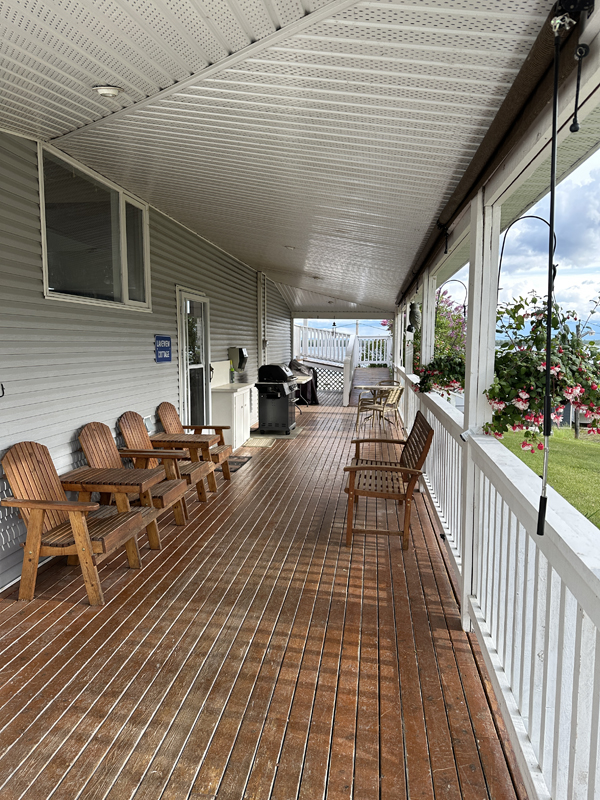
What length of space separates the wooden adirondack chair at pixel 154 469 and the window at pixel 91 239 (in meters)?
1.10

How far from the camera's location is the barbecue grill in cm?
898

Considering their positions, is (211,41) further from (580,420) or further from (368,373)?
(368,373)

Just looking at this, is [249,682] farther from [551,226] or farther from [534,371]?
[551,226]

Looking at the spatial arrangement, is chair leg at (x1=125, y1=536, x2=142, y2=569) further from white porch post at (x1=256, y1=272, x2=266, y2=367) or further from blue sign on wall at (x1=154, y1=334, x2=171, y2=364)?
white porch post at (x1=256, y1=272, x2=266, y2=367)

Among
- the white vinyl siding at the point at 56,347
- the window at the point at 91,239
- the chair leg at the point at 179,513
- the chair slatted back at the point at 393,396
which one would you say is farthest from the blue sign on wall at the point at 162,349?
the chair slatted back at the point at 393,396

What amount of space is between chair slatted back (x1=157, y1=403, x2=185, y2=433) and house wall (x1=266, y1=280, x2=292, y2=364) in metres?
6.43

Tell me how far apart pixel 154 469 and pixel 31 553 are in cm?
124

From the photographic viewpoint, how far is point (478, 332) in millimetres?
2951

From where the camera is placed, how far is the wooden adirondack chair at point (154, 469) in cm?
405

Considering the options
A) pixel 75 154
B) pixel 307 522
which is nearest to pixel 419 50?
pixel 75 154

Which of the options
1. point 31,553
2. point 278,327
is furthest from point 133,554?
point 278,327

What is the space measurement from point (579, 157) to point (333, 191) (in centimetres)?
216

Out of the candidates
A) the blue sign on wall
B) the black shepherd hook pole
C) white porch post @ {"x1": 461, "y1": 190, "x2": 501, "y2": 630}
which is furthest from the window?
the black shepherd hook pole

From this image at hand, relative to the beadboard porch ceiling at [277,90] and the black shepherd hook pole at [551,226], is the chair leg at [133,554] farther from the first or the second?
the black shepherd hook pole at [551,226]
